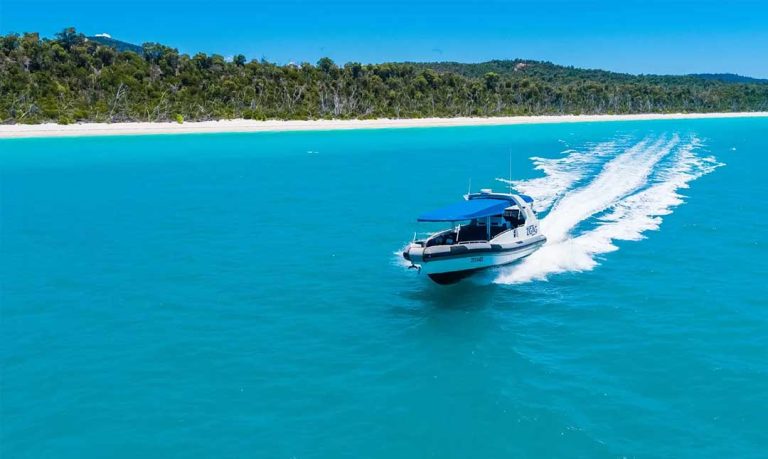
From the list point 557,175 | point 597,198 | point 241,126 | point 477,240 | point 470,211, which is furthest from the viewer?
point 241,126

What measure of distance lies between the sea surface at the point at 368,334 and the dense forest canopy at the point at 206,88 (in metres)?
71.2

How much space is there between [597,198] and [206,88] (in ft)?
315

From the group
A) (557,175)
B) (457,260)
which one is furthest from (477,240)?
(557,175)

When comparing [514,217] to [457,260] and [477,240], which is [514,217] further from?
[457,260]

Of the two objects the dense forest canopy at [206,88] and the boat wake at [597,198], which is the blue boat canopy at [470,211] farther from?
the dense forest canopy at [206,88]

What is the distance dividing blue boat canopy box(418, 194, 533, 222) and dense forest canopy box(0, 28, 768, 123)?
8733cm

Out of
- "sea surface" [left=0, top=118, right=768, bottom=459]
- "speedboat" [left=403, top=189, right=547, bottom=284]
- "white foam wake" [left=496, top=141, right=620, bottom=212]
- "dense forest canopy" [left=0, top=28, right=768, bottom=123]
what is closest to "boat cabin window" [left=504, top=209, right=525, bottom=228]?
"speedboat" [left=403, top=189, right=547, bottom=284]

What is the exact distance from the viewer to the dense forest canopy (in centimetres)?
10431

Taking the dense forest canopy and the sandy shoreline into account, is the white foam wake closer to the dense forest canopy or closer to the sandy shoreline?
the sandy shoreline

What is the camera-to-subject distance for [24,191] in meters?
46.2

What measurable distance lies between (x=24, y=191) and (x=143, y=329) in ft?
107

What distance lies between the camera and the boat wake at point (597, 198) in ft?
88.7

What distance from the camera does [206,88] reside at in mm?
121688

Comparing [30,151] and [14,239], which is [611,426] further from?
[30,151]
